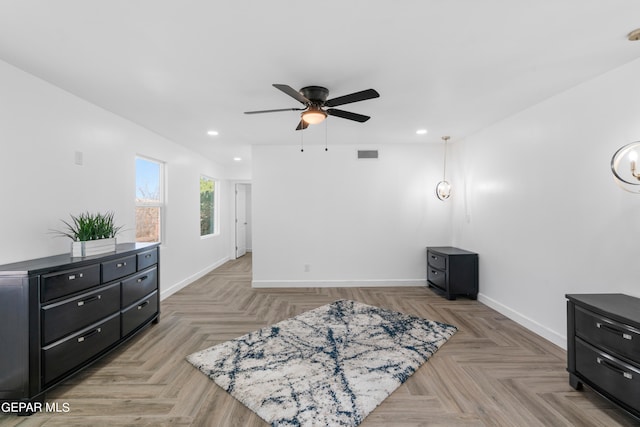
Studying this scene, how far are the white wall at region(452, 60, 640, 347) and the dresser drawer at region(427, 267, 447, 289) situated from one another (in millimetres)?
516

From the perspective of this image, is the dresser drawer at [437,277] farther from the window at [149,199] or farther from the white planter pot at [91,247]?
the window at [149,199]

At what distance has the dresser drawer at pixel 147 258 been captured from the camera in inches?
120

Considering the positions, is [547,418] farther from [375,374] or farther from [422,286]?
[422,286]

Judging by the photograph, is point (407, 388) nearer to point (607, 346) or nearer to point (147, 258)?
point (607, 346)

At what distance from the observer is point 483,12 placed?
66.6 inches

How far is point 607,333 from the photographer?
1.93 meters

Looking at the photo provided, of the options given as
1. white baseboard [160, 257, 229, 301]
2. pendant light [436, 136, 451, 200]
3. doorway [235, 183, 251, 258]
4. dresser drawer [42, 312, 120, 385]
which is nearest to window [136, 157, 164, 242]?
white baseboard [160, 257, 229, 301]

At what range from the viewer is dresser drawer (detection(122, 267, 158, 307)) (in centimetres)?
281

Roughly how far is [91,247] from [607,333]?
4.10 meters

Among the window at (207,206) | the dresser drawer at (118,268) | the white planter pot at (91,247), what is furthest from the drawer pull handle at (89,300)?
the window at (207,206)

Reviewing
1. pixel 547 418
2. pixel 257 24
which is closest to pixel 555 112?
pixel 547 418

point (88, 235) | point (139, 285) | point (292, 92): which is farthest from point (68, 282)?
point (292, 92)

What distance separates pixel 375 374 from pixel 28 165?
339 cm

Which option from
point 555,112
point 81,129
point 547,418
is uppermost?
point 555,112
